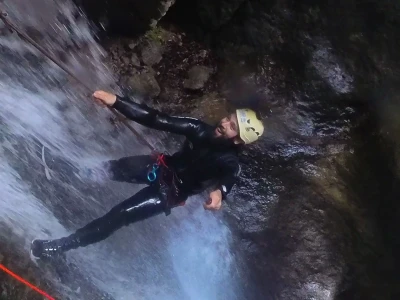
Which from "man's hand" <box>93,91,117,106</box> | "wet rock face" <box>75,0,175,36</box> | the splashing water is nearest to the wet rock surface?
"wet rock face" <box>75,0,175,36</box>

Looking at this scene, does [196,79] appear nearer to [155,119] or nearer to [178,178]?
[178,178]

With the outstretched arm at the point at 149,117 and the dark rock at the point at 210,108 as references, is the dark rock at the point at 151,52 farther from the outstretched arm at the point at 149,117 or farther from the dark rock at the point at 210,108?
the outstretched arm at the point at 149,117

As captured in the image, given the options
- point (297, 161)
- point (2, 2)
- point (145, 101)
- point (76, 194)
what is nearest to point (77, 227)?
point (76, 194)

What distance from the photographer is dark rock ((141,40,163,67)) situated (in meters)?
6.98

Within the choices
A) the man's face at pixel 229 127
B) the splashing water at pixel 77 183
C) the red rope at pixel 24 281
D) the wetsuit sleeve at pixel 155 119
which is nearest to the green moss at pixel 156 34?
the splashing water at pixel 77 183

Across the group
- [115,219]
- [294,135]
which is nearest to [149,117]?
[115,219]

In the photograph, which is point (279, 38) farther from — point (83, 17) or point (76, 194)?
point (76, 194)

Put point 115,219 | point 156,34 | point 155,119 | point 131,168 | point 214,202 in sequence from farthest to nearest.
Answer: point 156,34 < point 131,168 < point 115,219 < point 155,119 < point 214,202

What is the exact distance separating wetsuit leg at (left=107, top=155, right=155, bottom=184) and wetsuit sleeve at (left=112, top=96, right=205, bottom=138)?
2.41 ft

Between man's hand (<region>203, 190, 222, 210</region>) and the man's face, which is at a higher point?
the man's face

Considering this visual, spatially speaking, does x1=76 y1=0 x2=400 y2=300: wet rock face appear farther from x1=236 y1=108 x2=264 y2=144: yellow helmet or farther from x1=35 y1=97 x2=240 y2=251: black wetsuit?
x1=236 y1=108 x2=264 y2=144: yellow helmet

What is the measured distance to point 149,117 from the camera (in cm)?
489

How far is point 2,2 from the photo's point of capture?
17.7 feet

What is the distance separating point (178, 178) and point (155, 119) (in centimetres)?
84
